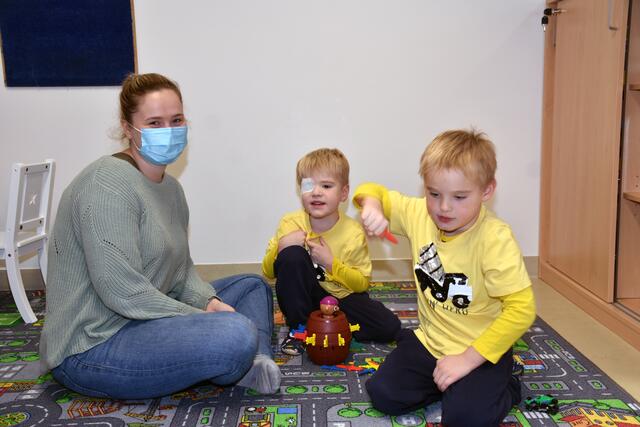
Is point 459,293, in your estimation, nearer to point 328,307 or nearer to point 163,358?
point 328,307

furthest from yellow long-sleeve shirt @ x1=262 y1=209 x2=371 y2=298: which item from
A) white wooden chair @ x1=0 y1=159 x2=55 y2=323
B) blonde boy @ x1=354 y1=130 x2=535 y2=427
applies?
white wooden chair @ x1=0 y1=159 x2=55 y2=323

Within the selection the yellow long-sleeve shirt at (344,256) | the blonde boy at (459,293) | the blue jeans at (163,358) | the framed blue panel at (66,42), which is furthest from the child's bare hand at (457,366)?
the framed blue panel at (66,42)

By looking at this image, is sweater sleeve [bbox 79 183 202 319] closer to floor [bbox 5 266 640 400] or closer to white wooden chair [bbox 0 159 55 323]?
white wooden chair [bbox 0 159 55 323]

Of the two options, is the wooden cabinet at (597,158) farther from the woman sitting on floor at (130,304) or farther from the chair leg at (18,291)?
the chair leg at (18,291)

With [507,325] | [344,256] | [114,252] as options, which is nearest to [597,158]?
[344,256]

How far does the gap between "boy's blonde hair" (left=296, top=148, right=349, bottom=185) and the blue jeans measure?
2.24 ft

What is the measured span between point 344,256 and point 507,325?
809 millimetres

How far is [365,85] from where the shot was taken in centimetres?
301

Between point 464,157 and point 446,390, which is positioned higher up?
point 464,157

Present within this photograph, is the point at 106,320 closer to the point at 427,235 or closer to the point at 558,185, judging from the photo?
the point at 427,235

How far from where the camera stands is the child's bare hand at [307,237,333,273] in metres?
2.16

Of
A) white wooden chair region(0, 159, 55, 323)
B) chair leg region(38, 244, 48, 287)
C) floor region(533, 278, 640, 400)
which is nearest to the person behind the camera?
floor region(533, 278, 640, 400)

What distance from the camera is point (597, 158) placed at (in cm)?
246

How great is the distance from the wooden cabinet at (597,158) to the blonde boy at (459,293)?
87 cm
